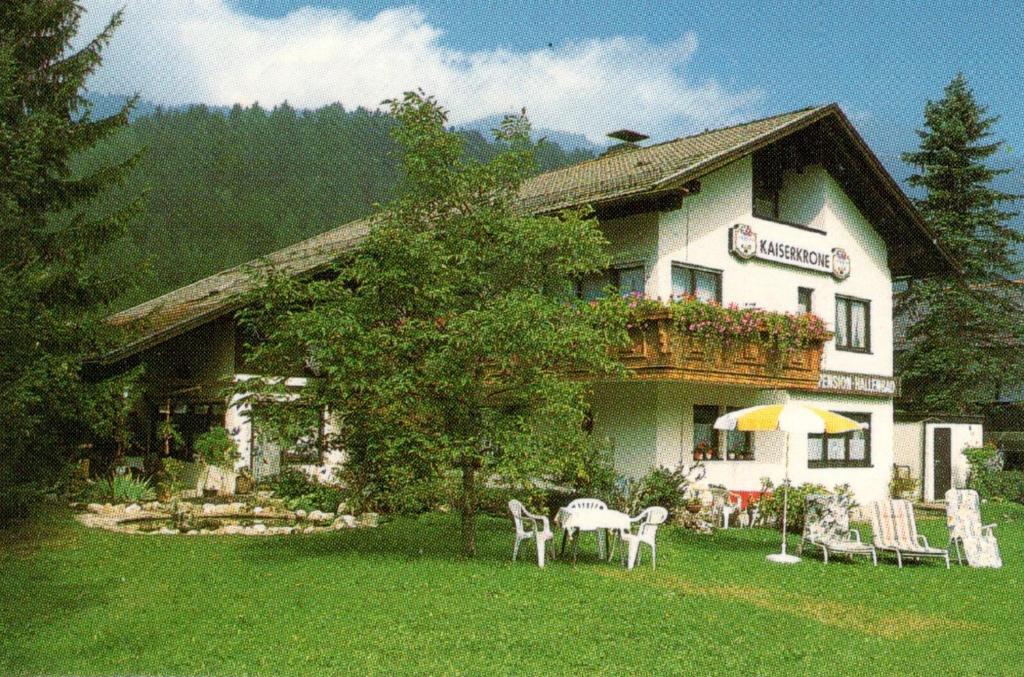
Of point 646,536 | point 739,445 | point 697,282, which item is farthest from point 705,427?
point 646,536

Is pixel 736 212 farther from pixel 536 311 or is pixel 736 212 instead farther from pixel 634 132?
pixel 536 311

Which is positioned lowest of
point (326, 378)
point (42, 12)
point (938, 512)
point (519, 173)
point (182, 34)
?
point (938, 512)

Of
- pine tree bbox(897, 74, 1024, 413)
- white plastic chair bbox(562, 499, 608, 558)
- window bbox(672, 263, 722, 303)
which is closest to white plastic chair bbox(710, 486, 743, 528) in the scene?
window bbox(672, 263, 722, 303)

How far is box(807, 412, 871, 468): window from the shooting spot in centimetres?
2312

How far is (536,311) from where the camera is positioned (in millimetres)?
12180

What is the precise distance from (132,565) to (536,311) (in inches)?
221

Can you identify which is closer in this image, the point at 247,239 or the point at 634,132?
the point at 634,132

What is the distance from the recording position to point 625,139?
87.5ft

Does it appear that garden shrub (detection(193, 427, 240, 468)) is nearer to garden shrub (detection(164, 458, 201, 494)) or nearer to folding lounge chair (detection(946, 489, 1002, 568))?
garden shrub (detection(164, 458, 201, 494))

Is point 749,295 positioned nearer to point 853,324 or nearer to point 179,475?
point 853,324

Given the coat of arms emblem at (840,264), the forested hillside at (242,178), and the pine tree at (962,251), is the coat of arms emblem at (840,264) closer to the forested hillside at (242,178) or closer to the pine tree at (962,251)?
the pine tree at (962,251)

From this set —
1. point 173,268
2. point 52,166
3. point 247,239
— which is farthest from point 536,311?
point 247,239

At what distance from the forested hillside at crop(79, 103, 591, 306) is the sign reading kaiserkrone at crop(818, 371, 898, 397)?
84.5 ft

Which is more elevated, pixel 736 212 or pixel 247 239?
pixel 247 239
